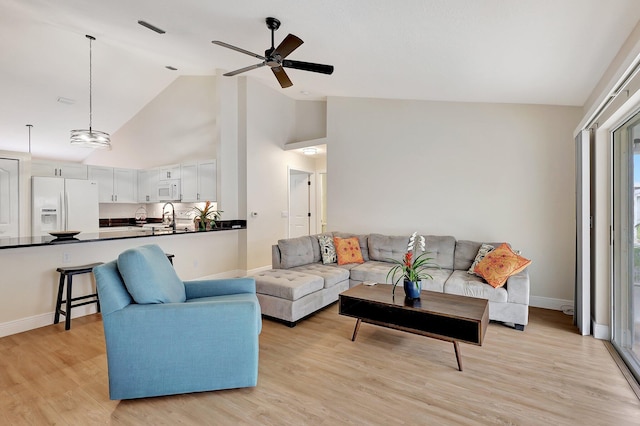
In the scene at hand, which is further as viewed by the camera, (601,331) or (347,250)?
(347,250)

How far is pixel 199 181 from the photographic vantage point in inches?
217

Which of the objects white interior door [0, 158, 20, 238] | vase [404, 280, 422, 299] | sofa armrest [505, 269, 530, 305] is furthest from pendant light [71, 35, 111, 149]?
sofa armrest [505, 269, 530, 305]

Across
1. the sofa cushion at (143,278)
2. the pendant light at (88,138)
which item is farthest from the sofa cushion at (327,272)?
the pendant light at (88,138)

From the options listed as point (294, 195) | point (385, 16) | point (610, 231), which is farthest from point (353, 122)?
point (610, 231)

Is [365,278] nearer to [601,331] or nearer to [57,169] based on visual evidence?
[601,331]

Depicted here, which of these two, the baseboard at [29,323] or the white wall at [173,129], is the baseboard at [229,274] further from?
the white wall at [173,129]

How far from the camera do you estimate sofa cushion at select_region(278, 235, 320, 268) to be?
404 centimetres

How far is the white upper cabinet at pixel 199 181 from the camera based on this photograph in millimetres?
5375

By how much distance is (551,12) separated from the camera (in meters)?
2.08

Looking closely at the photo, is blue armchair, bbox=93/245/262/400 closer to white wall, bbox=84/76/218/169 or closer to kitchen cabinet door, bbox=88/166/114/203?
white wall, bbox=84/76/218/169

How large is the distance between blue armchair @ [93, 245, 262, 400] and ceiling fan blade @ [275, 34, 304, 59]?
206 cm

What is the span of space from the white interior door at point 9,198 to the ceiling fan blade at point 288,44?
510cm

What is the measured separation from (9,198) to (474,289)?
691cm

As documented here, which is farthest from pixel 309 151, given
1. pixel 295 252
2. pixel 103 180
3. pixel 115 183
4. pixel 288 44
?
pixel 103 180
